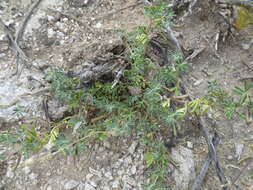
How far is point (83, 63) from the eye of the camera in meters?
1.78

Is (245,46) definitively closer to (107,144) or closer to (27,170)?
(107,144)

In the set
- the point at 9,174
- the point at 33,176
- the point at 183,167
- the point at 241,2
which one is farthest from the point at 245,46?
the point at 9,174

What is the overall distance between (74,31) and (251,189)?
1.67 metres

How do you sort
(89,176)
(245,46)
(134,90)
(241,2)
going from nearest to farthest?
1. (89,176)
2. (134,90)
3. (241,2)
4. (245,46)

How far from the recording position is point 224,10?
7.14ft

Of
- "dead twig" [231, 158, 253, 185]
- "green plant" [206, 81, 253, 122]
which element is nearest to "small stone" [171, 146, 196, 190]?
"dead twig" [231, 158, 253, 185]

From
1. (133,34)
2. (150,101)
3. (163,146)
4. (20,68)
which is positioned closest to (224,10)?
(133,34)

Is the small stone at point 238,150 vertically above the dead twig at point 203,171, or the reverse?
the dead twig at point 203,171

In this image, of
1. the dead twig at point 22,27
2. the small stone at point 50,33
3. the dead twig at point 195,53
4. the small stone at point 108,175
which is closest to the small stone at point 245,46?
the dead twig at point 195,53

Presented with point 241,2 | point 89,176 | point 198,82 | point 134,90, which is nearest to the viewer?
point 89,176

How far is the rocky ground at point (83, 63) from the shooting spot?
5.31ft

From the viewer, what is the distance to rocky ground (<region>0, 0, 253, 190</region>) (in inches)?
63.7

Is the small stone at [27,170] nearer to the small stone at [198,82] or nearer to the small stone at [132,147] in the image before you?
the small stone at [132,147]

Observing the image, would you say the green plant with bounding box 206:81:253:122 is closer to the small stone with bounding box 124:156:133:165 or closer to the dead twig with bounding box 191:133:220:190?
the dead twig with bounding box 191:133:220:190
